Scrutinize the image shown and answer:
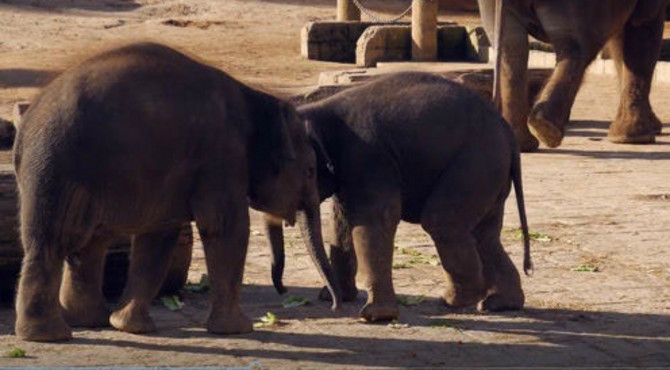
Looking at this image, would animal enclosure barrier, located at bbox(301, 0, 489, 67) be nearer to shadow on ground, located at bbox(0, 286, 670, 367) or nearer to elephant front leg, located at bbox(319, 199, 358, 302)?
elephant front leg, located at bbox(319, 199, 358, 302)

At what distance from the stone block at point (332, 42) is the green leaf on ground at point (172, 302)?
13649mm

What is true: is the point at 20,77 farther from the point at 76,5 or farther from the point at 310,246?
the point at 310,246

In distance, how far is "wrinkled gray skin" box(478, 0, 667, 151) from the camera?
42.9 ft

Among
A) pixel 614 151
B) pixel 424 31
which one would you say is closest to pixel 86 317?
pixel 614 151

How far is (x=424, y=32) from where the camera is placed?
2022 centimetres

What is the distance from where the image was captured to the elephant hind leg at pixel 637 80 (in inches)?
581

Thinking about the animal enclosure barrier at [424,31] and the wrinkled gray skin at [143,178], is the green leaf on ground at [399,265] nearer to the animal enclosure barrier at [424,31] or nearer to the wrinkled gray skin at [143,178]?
the wrinkled gray skin at [143,178]

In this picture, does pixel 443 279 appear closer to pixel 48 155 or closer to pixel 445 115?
pixel 445 115

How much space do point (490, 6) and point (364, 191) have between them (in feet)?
20.9

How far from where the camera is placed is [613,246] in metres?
9.94

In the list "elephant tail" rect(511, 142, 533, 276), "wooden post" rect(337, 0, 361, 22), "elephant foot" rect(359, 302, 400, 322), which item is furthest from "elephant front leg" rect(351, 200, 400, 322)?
"wooden post" rect(337, 0, 361, 22)

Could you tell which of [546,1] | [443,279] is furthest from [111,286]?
[546,1]

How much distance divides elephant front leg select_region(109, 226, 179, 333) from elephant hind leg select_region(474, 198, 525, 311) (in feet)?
4.97

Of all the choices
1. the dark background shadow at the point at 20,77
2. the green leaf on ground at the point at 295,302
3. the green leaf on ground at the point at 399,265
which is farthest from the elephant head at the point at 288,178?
the dark background shadow at the point at 20,77
